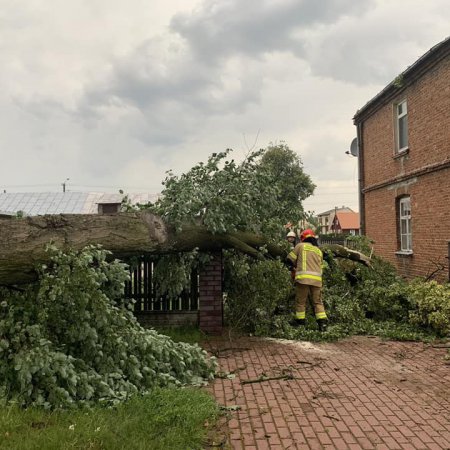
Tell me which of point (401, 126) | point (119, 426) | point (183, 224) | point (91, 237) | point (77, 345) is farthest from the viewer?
point (401, 126)

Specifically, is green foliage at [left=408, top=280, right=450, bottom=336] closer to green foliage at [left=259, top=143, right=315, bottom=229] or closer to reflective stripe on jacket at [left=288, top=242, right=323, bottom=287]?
reflective stripe on jacket at [left=288, top=242, right=323, bottom=287]

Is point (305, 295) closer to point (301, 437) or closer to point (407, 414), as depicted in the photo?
point (407, 414)

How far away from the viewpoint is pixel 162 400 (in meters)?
3.91

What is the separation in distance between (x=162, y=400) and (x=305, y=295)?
4.14 meters

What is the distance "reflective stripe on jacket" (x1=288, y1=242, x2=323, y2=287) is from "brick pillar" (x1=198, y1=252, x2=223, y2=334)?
4.33 ft

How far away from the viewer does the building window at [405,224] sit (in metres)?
13.3

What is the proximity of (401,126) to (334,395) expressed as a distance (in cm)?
1143

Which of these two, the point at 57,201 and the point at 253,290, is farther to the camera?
the point at 57,201

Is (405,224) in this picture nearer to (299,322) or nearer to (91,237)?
(299,322)

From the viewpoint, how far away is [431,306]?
7.21 meters

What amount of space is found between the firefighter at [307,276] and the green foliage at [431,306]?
1.54 metres

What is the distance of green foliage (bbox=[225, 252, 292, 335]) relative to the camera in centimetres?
716

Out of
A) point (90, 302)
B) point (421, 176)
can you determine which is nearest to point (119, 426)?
point (90, 302)

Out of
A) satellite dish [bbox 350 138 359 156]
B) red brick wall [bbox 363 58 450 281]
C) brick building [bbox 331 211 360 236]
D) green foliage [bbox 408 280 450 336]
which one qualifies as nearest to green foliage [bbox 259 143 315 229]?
satellite dish [bbox 350 138 359 156]
